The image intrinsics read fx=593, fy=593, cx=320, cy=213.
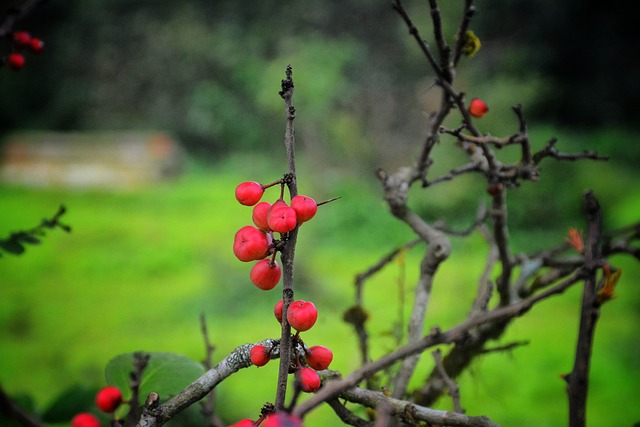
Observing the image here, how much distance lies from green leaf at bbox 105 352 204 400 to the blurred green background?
0.10m

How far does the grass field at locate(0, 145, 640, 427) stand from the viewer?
173 centimetres

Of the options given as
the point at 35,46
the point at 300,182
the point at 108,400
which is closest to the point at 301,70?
the point at 300,182

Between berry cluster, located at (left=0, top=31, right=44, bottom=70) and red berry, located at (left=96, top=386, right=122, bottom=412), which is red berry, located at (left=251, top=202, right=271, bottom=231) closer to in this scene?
red berry, located at (left=96, top=386, right=122, bottom=412)

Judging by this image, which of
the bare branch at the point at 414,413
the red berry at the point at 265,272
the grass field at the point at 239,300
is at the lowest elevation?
the bare branch at the point at 414,413

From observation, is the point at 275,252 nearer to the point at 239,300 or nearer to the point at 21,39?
the point at 21,39

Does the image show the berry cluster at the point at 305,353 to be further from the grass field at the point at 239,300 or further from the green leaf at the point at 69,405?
the grass field at the point at 239,300

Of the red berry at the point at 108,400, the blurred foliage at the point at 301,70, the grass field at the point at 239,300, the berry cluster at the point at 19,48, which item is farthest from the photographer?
the blurred foliage at the point at 301,70

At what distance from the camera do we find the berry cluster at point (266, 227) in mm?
298

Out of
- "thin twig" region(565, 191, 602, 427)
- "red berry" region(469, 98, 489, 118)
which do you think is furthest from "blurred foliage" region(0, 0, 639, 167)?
"thin twig" region(565, 191, 602, 427)

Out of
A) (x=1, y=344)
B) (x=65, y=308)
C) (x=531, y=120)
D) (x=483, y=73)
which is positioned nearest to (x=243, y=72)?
(x=483, y=73)

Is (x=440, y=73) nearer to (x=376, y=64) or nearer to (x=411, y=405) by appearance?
(x=411, y=405)

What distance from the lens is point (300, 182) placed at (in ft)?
11.9

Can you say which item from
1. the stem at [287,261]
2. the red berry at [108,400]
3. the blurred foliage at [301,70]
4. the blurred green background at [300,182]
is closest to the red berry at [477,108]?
the blurred green background at [300,182]

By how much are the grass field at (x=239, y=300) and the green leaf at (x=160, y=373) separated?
2.37 feet
